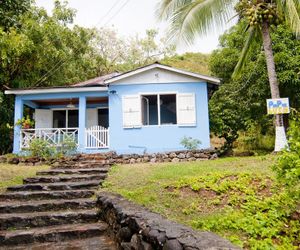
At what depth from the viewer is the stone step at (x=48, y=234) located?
4508 millimetres

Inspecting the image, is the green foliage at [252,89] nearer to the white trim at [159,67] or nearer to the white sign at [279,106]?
the white trim at [159,67]

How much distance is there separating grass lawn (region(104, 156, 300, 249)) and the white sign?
2.61 meters

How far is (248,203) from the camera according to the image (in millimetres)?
4820

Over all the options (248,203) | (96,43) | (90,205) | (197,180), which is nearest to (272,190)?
(248,203)

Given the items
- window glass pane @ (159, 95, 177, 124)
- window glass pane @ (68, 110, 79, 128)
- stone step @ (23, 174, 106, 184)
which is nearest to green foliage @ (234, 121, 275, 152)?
window glass pane @ (159, 95, 177, 124)

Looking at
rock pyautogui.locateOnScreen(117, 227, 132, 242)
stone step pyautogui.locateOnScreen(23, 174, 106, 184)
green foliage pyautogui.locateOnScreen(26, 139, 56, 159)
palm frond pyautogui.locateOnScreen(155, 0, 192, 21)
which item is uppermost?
palm frond pyautogui.locateOnScreen(155, 0, 192, 21)

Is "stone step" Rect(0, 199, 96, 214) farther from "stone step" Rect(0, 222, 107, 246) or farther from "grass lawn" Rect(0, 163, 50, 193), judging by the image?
"grass lawn" Rect(0, 163, 50, 193)

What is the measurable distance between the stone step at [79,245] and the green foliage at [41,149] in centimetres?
704

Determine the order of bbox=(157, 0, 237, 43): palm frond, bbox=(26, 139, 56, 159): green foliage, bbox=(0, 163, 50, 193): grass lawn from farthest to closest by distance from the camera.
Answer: bbox=(26, 139, 56, 159): green foliage < bbox=(157, 0, 237, 43): palm frond < bbox=(0, 163, 50, 193): grass lawn

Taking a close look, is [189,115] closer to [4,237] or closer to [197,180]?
[197,180]

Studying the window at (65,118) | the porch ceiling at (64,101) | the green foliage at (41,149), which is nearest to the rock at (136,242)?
the green foliage at (41,149)

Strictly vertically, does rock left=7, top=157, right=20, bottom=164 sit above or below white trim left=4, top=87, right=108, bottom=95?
below

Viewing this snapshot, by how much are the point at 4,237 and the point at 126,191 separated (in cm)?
231

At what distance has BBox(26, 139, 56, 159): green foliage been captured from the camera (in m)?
11.2
